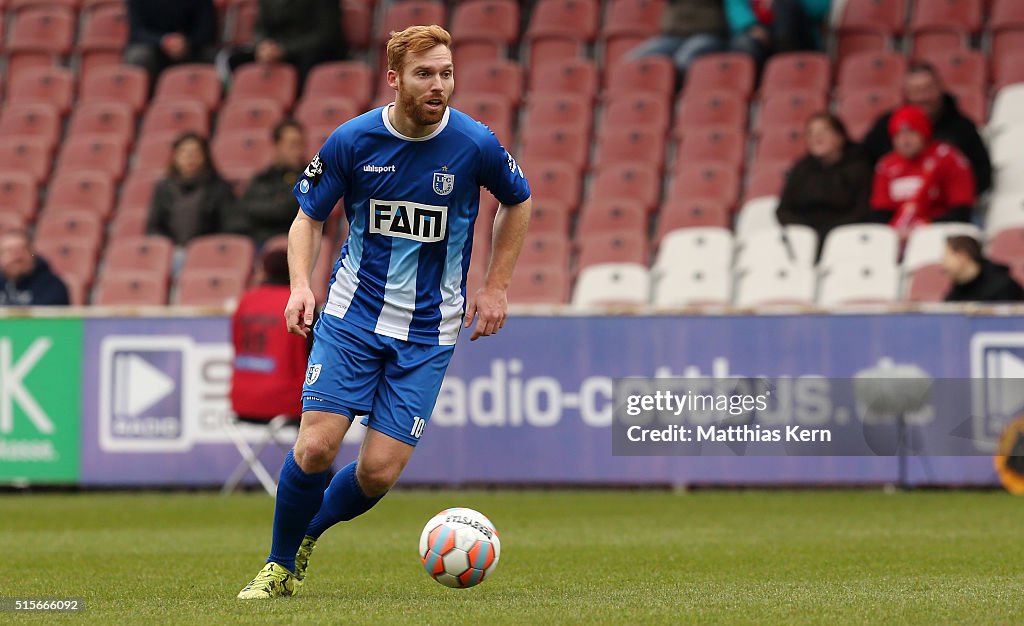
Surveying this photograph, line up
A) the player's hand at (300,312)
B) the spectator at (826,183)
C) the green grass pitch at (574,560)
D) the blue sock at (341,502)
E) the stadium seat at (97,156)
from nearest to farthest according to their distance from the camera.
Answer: the green grass pitch at (574,560)
the player's hand at (300,312)
the blue sock at (341,502)
the spectator at (826,183)
the stadium seat at (97,156)

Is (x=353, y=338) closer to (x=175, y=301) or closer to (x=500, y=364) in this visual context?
(x=500, y=364)

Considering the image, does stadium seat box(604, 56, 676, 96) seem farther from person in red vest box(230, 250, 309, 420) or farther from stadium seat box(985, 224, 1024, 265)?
person in red vest box(230, 250, 309, 420)

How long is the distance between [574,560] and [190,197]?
8689mm

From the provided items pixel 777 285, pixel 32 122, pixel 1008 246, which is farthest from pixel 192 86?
pixel 1008 246

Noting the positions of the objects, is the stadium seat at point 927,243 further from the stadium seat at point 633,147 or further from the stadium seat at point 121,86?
the stadium seat at point 121,86

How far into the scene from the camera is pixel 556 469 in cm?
1268

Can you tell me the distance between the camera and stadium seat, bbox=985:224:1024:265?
1338cm

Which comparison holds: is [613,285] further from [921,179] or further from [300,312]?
[300,312]

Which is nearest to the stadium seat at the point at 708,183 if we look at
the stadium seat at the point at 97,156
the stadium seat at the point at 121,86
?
the stadium seat at the point at 97,156

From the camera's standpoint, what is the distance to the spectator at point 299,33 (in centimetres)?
1788

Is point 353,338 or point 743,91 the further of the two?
point 743,91

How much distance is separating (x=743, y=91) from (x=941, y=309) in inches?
182

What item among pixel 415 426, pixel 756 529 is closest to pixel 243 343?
pixel 756 529

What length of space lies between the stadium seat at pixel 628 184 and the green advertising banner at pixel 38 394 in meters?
5.11
